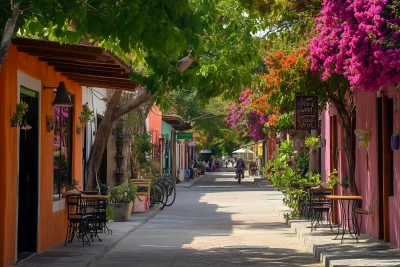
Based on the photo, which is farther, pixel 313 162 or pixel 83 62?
pixel 313 162

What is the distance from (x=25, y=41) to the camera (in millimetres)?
12375

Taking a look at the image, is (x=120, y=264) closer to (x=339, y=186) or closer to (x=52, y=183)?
(x=52, y=183)

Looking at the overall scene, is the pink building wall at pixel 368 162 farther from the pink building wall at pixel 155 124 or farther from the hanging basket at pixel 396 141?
the pink building wall at pixel 155 124

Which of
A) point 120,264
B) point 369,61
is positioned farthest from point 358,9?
point 120,264

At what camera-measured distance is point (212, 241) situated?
1762 centimetres

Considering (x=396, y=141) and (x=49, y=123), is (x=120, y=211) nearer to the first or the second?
(x=49, y=123)

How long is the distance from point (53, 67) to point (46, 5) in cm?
653

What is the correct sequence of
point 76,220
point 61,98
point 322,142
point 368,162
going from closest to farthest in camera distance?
point 61,98 → point 76,220 → point 368,162 → point 322,142

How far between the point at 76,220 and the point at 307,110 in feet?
20.0

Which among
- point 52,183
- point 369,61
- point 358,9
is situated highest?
point 358,9

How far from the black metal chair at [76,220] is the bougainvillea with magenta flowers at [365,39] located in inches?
236

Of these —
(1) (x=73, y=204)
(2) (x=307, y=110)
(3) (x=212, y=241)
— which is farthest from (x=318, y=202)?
(1) (x=73, y=204)

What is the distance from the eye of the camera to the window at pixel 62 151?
16.4 m

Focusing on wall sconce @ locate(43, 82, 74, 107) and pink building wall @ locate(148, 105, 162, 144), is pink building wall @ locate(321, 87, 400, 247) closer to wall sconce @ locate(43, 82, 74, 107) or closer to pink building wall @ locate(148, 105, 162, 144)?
wall sconce @ locate(43, 82, 74, 107)
